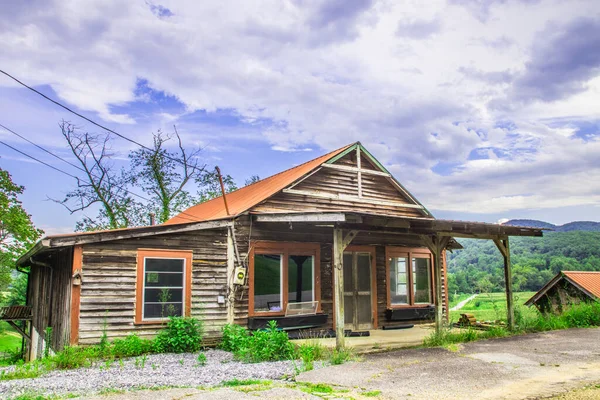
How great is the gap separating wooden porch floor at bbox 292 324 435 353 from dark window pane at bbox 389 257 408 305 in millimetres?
1161

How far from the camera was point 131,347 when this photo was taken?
9594 millimetres

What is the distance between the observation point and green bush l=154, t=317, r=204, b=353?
994 centimetres

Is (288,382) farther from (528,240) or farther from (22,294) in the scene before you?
(528,240)

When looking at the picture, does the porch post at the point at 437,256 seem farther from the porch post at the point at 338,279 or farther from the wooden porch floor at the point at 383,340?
the porch post at the point at 338,279

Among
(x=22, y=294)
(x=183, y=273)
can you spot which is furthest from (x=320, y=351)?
(x=22, y=294)

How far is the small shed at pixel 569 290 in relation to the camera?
19047mm

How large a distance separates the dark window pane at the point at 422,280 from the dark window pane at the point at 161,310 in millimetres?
7155

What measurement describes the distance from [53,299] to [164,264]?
12.6ft

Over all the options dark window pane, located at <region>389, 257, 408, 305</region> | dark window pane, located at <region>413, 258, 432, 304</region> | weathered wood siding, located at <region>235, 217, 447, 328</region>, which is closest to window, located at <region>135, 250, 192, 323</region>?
weathered wood siding, located at <region>235, 217, 447, 328</region>

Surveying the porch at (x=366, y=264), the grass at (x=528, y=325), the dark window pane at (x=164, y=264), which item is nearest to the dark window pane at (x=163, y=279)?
the dark window pane at (x=164, y=264)

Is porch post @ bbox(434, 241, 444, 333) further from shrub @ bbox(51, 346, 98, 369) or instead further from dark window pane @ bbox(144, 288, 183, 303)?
shrub @ bbox(51, 346, 98, 369)

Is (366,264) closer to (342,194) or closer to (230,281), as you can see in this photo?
(342,194)

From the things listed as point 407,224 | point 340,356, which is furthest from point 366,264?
point 340,356

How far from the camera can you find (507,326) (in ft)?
40.8
